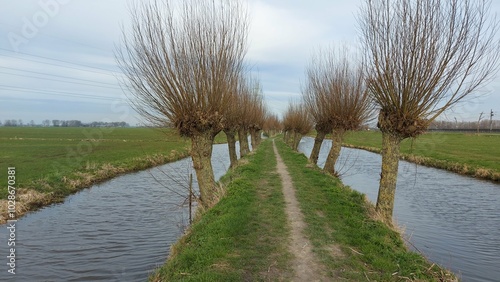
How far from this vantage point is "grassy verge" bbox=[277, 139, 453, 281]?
22.5ft

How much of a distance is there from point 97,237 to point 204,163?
176 inches

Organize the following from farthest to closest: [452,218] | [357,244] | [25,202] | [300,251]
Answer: [25,202] → [452,218] → [357,244] → [300,251]

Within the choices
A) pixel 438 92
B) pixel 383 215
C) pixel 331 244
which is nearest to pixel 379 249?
pixel 331 244

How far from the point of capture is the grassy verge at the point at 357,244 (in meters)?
6.85

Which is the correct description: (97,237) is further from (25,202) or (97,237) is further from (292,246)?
(292,246)

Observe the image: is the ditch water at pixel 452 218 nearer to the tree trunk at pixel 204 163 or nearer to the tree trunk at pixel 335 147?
the tree trunk at pixel 335 147

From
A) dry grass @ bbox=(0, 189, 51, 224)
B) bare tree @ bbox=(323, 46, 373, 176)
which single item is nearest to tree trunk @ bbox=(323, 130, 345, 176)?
bare tree @ bbox=(323, 46, 373, 176)

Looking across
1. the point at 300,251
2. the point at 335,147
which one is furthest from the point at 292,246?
the point at 335,147

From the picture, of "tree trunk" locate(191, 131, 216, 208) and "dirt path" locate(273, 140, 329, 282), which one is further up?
"tree trunk" locate(191, 131, 216, 208)

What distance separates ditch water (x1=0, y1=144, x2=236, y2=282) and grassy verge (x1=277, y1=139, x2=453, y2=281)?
462cm

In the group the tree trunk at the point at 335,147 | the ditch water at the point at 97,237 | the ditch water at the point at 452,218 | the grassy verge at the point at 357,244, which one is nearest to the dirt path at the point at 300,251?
the grassy verge at the point at 357,244

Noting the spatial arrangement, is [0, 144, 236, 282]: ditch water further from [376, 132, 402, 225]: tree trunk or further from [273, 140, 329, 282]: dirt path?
[376, 132, 402, 225]: tree trunk

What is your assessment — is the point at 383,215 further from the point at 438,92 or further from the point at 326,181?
the point at 326,181

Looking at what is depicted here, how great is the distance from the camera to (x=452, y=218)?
48.5ft
